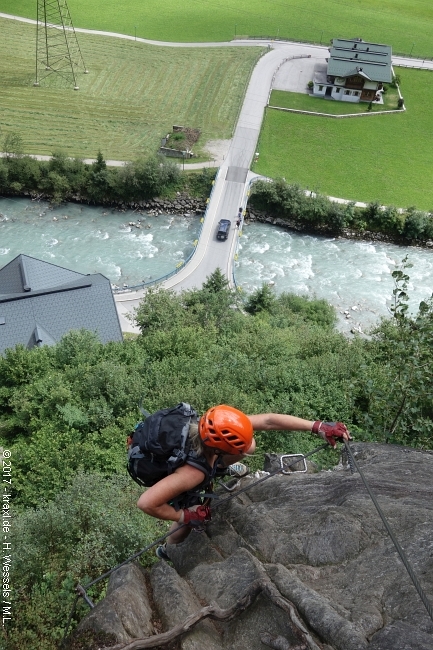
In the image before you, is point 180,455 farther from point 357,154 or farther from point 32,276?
point 357,154

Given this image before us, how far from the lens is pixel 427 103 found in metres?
69.7

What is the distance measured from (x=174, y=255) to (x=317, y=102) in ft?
108

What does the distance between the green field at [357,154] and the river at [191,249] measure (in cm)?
→ 686

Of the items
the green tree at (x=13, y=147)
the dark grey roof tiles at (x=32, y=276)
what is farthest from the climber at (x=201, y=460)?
the green tree at (x=13, y=147)

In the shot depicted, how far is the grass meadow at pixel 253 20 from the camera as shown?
269 ft

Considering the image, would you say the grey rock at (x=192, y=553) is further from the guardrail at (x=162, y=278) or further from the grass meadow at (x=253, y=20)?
the grass meadow at (x=253, y=20)

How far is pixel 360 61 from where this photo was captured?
68.8m

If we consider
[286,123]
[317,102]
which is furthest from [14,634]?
[317,102]

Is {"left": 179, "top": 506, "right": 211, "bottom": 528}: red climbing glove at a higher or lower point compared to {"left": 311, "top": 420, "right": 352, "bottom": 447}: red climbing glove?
lower

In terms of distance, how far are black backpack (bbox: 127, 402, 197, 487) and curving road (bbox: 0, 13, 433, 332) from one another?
31.0 meters

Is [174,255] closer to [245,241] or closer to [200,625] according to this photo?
[245,241]

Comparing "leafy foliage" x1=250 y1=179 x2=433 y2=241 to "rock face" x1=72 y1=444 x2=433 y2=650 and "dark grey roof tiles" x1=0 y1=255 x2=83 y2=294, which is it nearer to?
"dark grey roof tiles" x1=0 y1=255 x2=83 y2=294

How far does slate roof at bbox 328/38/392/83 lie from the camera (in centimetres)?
→ 6675

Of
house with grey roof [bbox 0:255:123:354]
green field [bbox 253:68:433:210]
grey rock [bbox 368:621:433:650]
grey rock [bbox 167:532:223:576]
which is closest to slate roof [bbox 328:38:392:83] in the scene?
green field [bbox 253:68:433:210]
